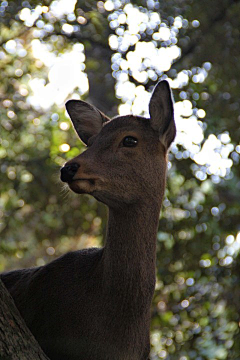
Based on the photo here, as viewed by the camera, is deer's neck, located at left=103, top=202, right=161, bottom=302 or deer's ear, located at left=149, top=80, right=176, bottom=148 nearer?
deer's neck, located at left=103, top=202, right=161, bottom=302

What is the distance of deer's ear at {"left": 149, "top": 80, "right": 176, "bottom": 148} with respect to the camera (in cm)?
373

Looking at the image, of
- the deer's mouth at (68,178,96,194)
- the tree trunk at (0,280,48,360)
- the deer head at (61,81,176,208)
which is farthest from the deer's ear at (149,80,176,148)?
the tree trunk at (0,280,48,360)

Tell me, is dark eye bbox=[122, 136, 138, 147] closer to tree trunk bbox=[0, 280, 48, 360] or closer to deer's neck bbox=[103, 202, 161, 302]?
deer's neck bbox=[103, 202, 161, 302]

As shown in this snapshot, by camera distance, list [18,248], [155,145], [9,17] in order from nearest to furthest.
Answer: [155,145], [9,17], [18,248]

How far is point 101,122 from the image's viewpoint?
4.24 meters

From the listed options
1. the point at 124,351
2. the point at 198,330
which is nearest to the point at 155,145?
the point at 124,351

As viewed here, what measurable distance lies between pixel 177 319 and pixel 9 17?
362 cm

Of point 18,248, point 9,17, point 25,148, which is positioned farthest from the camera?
point 18,248

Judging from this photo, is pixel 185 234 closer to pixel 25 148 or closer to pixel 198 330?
pixel 198 330

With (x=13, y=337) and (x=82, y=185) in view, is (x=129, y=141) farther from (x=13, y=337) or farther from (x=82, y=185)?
(x=13, y=337)

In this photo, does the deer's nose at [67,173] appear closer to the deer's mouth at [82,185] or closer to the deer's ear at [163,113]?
the deer's mouth at [82,185]

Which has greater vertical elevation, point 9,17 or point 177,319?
point 9,17

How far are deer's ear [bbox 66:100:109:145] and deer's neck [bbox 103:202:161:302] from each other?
77 cm

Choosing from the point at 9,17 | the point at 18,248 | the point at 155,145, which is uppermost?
the point at 155,145
